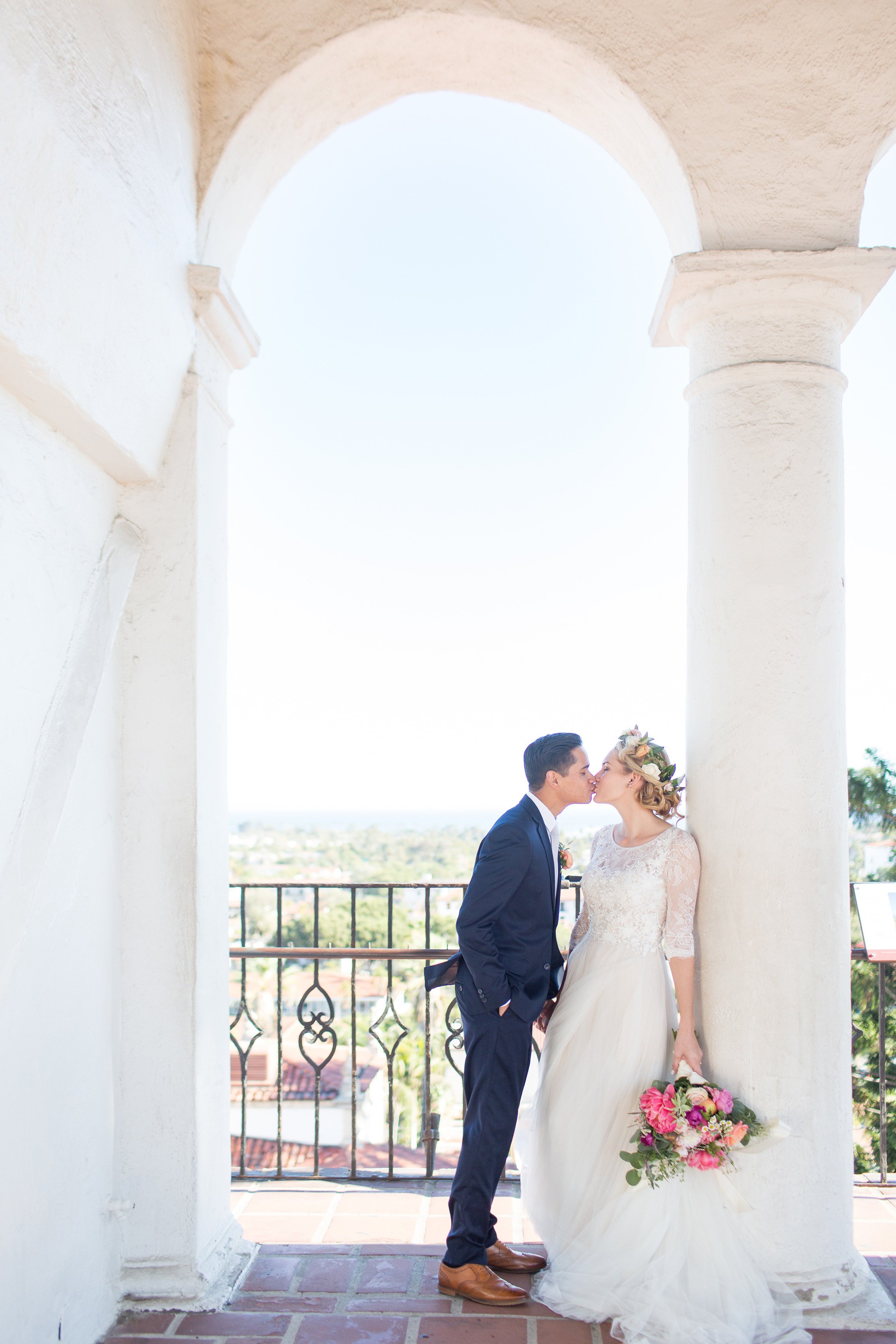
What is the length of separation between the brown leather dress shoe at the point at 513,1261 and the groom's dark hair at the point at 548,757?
1510 mm

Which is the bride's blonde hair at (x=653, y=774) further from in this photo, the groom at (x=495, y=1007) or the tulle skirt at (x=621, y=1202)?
the tulle skirt at (x=621, y=1202)

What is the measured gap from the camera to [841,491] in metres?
3.05

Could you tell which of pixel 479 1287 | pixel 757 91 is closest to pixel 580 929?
pixel 479 1287

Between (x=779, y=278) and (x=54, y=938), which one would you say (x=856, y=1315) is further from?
(x=779, y=278)

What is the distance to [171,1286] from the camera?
9.57ft

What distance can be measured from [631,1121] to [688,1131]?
293 mm

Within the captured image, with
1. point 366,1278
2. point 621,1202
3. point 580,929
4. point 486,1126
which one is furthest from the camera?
point 580,929

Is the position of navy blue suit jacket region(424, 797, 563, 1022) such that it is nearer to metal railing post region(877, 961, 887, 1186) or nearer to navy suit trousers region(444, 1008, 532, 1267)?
navy suit trousers region(444, 1008, 532, 1267)

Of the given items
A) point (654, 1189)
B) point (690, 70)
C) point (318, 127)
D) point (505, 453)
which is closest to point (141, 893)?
point (654, 1189)

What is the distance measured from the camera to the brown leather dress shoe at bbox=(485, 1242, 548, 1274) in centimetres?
306

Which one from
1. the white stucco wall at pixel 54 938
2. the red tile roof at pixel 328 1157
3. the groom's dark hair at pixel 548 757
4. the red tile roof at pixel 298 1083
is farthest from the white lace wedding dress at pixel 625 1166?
the red tile roof at pixel 298 1083

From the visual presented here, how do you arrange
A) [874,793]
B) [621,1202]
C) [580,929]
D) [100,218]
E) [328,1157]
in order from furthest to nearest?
[328,1157], [874,793], [580,929], [621,1202], [100,218]

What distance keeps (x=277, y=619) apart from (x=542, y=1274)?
70136 millimetres

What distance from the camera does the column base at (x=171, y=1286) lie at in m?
2.89
